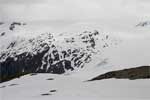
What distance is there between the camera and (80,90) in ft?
117

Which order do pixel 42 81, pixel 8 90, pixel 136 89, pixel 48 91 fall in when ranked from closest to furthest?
1. pixel 136 89
2. pixel 48 91
3. pixel 8 90
4. pixel 42 81

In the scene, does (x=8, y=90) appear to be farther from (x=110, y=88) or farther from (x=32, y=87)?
(x=110, y=88)

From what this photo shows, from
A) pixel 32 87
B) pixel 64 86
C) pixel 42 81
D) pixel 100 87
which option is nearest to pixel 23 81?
pixel 42 81

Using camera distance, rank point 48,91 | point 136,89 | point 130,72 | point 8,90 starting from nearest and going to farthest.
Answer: point 136,89, point 48,91, point 8,90, point 130,72

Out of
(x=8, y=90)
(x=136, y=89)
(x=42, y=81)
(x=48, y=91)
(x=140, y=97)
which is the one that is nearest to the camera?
(x=140, y=97)

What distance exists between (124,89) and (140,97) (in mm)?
3578

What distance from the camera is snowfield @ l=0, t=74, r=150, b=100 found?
3219 centimetres

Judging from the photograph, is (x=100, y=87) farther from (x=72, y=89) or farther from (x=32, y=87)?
(x=32, y=87)

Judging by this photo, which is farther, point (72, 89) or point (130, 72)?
point (130, 72)

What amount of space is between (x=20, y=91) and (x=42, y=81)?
264 inches

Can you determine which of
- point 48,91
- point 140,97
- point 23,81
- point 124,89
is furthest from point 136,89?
point 23,81

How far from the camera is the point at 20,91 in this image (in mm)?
38656

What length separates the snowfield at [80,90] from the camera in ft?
106

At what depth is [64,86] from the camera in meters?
39.0
